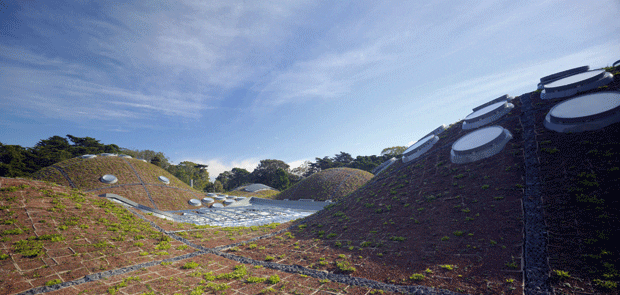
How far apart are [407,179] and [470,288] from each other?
888cm

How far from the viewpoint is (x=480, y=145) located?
12.4 m

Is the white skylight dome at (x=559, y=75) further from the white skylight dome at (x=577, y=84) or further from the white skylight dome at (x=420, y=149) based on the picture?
the white skylight dome at (x=420, y=149)

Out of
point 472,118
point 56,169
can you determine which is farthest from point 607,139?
point 56,169

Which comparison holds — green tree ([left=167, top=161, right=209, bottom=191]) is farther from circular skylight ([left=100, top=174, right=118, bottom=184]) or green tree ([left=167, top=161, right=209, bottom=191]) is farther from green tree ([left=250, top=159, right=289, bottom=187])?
circular skylight ([left=100, top=174, right=118, bottom=184])

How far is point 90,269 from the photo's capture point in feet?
25.3

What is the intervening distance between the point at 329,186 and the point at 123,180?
24.4 meters

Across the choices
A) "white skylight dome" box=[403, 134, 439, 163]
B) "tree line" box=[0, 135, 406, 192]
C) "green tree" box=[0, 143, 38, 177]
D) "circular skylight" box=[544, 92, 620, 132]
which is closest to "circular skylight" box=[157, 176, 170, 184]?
"tree line" box=[0, 135, 406, 192]

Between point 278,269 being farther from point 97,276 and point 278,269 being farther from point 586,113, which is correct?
point 586,113

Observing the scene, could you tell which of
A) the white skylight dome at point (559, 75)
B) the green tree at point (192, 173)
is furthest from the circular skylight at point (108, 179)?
the white skylight dome at point (559, 75)

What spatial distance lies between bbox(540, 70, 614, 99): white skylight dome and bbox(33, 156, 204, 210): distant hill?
32295 millimetres

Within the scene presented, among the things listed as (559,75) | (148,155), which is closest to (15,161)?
(148,155)

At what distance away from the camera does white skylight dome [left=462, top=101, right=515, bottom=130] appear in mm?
14282

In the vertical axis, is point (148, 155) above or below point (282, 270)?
above

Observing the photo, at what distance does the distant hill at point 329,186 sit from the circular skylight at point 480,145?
1933cm
